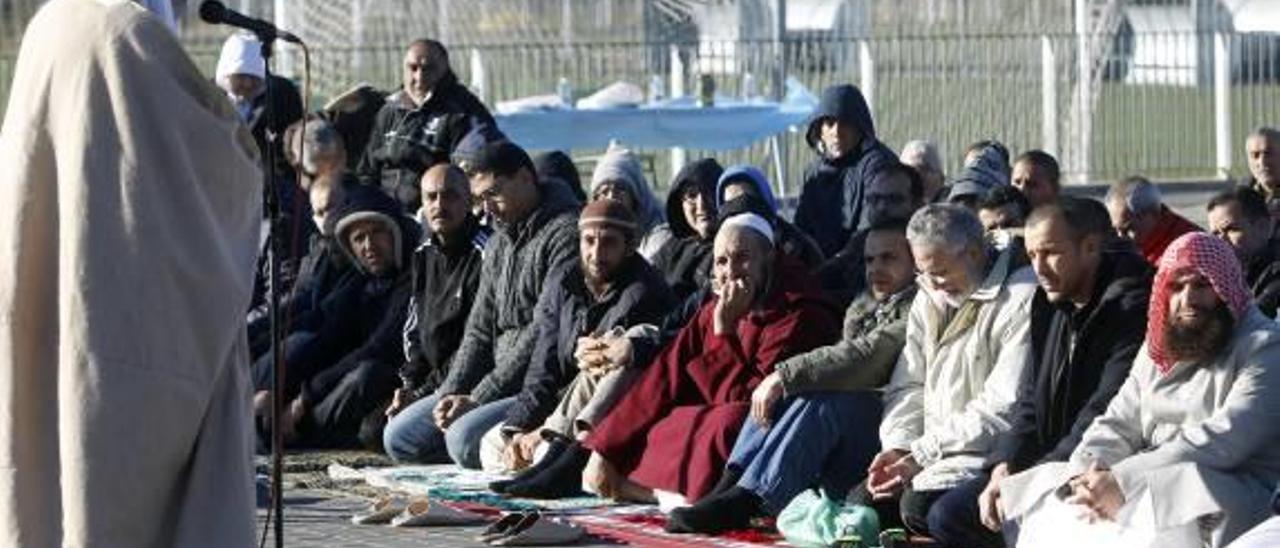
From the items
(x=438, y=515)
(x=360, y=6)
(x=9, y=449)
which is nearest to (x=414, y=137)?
(x=438, y=515)

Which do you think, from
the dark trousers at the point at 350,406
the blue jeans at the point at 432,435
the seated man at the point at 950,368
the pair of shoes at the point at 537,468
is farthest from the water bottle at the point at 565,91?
the seated man at the point at 950,368

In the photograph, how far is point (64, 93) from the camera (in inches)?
209

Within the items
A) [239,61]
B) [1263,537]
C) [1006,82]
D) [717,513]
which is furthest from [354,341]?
[1006,82]

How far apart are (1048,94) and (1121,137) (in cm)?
107

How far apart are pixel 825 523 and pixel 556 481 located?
2.09 meters

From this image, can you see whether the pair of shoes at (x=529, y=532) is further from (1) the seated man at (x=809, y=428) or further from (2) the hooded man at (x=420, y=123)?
(2) the hooded man at (x=420, y=123)

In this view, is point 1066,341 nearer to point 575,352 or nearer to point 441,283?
point 575,352

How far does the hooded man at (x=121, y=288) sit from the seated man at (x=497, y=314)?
7.99m

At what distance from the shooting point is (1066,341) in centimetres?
1037

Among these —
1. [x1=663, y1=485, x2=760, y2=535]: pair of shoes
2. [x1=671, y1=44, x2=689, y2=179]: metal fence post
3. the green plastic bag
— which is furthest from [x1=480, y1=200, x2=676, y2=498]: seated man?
[x1=671, y1=44, x2=689, y2=179]: metal fence post

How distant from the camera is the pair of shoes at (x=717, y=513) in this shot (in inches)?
435

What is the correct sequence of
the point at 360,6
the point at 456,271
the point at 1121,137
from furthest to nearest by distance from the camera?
the point at 1121,137 < the point at 360,6 < the point at 456,271

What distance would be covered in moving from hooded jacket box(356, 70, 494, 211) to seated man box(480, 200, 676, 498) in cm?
348

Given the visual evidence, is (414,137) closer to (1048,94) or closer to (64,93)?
(1048,94)
